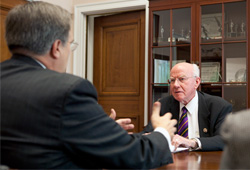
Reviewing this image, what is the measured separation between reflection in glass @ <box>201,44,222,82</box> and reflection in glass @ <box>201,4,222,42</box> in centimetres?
11

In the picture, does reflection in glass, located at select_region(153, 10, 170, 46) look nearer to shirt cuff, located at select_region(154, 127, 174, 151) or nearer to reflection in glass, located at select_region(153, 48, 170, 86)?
reflection in glass, located at select_region(153, 48, 170, 86)

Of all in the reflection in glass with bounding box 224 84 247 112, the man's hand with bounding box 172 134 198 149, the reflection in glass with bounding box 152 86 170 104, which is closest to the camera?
the man's hand with bounding box 172 134 198 149

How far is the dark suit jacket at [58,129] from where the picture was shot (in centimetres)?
92

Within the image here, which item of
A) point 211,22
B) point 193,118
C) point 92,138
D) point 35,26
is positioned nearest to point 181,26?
point 211,22

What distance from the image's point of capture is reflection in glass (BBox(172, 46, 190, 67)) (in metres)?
3.68

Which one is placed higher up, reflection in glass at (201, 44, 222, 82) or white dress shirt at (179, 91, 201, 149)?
reflection in glass at (201, 44, 222, 82)

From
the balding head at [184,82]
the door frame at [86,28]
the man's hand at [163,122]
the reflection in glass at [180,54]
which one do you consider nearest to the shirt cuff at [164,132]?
the man's hand at [163,122]

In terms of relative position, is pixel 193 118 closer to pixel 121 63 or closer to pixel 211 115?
pixel 211 115

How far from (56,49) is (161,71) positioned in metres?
2.78

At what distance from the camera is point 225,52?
3521 mm

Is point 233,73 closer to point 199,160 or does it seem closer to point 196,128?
point 196,128

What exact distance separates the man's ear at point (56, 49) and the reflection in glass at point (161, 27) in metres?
2.81

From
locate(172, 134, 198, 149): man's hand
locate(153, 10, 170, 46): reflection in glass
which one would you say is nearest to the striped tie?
locate(172, 134, 198, 149): man's hand

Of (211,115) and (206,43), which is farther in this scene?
(206,43)
